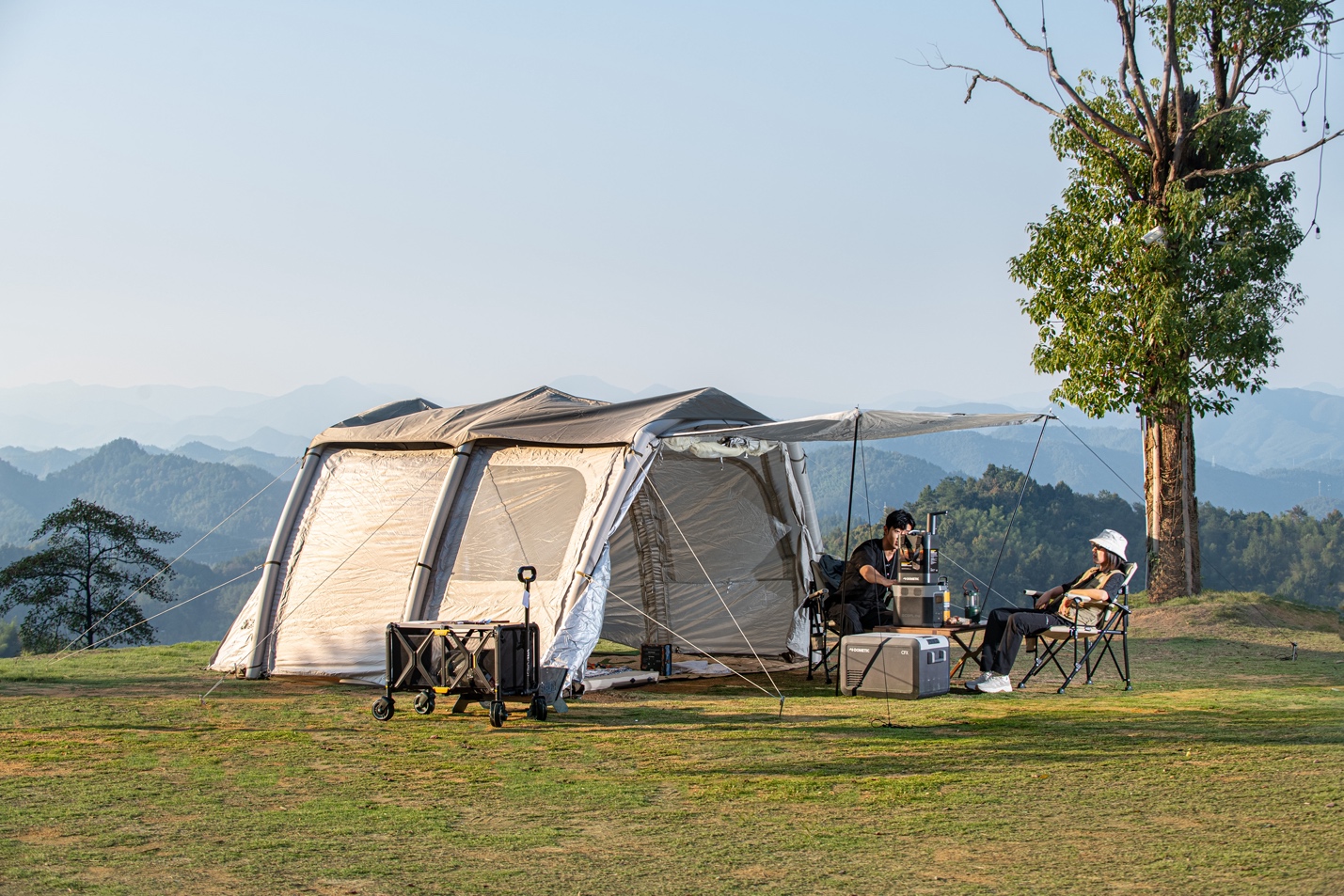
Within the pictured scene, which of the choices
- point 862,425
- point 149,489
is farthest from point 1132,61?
point 149,489

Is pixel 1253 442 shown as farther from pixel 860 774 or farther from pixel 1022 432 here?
pixel 860 774

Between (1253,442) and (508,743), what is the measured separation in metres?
199

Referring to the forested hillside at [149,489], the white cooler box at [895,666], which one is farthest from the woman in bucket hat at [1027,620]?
the forested hillside at [149,489]

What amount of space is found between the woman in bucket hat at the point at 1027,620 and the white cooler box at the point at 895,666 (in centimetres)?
43

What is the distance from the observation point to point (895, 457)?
85.8 meters

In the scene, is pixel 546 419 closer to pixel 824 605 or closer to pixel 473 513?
pixel 473 513

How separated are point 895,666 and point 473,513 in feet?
9.60

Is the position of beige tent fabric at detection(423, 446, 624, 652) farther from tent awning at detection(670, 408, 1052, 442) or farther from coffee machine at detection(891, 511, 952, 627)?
coffee machine at detection(891, 511, 952, 627)

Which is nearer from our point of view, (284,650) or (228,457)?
(284,650)

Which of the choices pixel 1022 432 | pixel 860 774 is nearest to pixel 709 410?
pixel 860 774

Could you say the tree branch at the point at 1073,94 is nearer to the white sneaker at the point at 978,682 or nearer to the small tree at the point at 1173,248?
the small tree at the point at 1173,248

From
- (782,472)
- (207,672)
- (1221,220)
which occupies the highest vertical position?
(1221,220)

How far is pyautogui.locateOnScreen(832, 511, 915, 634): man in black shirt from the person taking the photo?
332 inches

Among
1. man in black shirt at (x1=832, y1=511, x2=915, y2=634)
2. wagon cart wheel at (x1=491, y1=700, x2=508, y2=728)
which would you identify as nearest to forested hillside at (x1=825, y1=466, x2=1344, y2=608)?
man in black shirt at (x1=832, y1=511, x2=915, y2=634)
